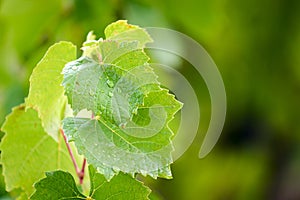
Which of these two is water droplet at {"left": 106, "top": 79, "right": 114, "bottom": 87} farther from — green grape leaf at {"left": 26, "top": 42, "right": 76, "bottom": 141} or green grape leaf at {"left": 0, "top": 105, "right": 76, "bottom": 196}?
green grape leaf at {"left": 0, "top": 105, "right": 76, "bottom": 196}

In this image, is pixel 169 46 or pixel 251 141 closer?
pixel 169 46

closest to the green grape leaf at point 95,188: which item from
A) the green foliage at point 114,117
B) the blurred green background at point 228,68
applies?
the green foliage at point 114,117

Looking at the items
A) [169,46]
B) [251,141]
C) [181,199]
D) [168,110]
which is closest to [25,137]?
[168,110]

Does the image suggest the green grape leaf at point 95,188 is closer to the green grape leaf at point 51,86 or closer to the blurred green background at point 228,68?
the green grape leaf at point 51,86

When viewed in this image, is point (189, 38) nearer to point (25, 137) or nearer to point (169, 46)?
point (169, 46)

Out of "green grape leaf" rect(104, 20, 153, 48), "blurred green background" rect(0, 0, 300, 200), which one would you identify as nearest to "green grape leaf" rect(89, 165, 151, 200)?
"green grape leaf" rect(104, 20, 153, 48)

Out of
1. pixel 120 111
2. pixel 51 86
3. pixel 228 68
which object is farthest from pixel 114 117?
pixel 228 68

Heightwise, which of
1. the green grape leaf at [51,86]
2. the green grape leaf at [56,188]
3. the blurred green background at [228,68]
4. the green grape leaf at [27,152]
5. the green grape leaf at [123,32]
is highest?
the blurred green background at [228,68]
